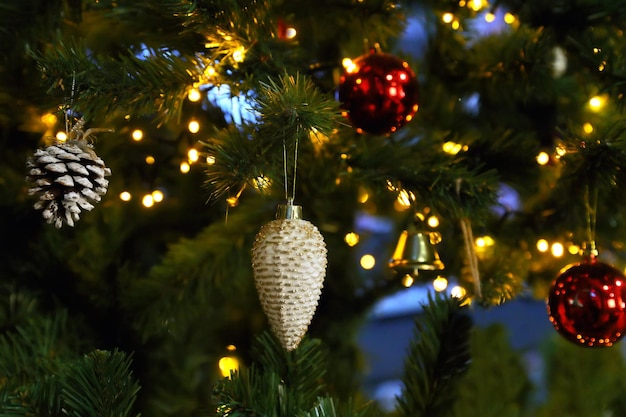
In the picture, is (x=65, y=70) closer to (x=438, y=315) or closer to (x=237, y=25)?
(x=237, y=25)

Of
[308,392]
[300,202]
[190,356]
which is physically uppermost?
[300,202]

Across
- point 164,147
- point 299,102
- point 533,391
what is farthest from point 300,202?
point 533,391

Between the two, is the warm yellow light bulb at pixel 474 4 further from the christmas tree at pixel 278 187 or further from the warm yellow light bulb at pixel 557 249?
the warm yellow light bulb at pixel 557 249

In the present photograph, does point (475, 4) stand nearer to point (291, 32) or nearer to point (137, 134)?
point (291, 32)

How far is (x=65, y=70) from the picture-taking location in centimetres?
47

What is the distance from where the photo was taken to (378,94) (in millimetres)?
586

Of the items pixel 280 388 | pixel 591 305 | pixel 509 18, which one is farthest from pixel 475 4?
pixel 280 388

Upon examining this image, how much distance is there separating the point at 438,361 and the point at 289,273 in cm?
19

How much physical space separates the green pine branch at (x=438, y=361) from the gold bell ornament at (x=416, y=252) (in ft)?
0.24

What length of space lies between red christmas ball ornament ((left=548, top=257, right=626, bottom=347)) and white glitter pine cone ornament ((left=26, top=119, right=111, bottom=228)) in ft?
1.37

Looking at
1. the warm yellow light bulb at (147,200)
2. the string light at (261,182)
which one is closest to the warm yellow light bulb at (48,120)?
the warm yellow light bulb at (147,200)

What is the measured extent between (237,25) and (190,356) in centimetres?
45

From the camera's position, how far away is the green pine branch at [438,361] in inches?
21.8

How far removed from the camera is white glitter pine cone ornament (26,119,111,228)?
1.48ft
